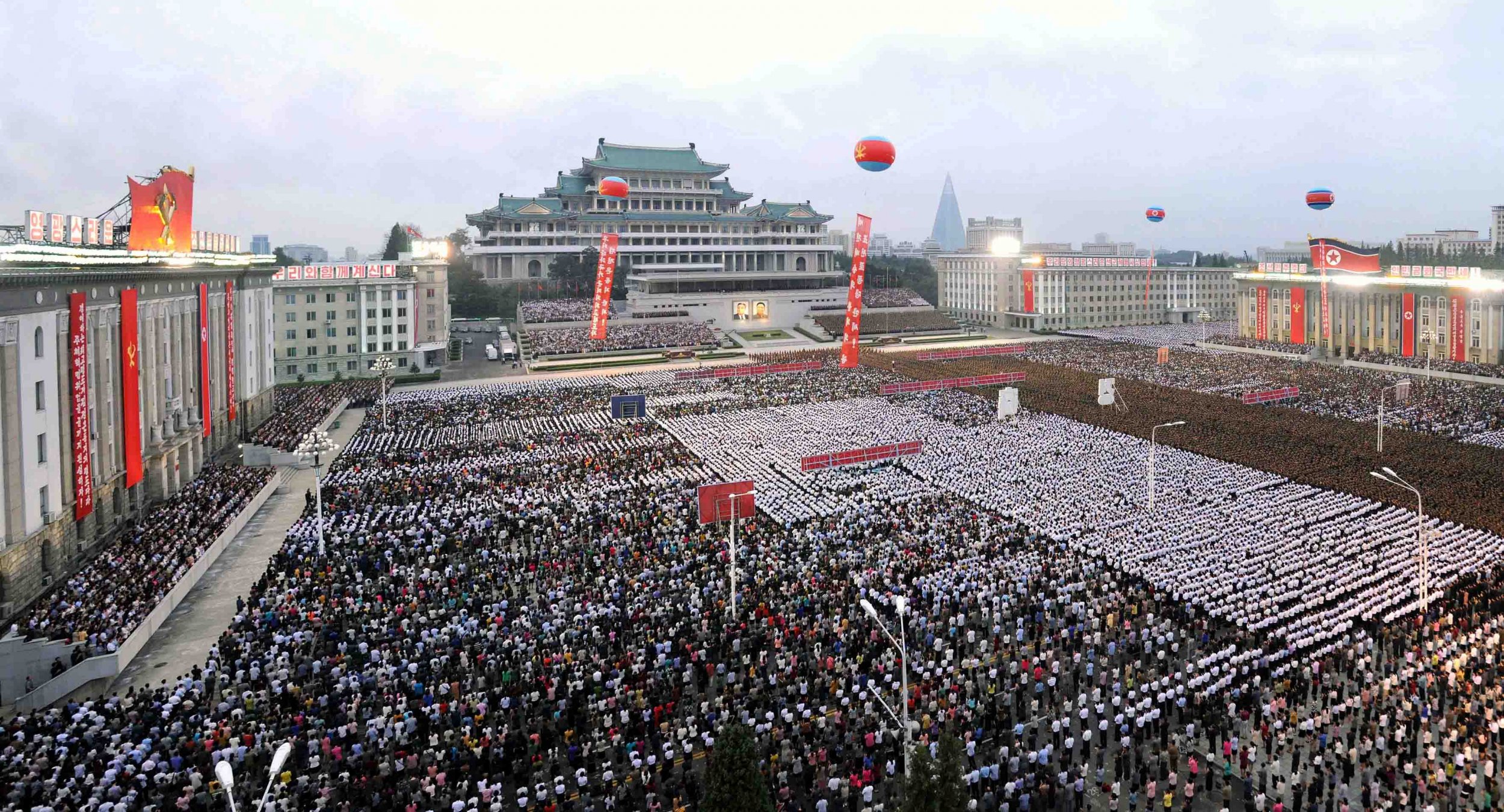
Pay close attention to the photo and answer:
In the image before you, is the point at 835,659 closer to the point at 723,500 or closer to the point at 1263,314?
the point at 723,500

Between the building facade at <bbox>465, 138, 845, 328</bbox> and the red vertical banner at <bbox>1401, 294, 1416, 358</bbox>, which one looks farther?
the building facade at <bbox>465, 138, 845, 328</bbox>

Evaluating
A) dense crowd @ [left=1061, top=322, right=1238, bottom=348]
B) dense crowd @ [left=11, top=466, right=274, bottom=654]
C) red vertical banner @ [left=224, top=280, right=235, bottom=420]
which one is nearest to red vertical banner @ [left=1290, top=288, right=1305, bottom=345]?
dense crowd @ [left=1061, top=322, right=1238, bottom=348]

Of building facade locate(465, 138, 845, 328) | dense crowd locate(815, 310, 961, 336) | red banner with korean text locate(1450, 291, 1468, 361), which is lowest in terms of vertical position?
red banner with korean text locate(1450, 291, 1468, 361)

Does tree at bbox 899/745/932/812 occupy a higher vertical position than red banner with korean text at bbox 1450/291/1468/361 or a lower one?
lower

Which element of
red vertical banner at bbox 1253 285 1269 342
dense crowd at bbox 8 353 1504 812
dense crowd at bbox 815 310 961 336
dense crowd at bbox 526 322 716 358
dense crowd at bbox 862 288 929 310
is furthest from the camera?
dense crowd at bbox 862 288 929 310

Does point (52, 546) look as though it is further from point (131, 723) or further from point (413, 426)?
point (413, 426)

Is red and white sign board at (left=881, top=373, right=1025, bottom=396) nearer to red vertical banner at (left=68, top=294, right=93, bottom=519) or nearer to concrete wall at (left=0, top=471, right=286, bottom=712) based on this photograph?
red vertical banner at (left=68, top=294, right=93, bottom=519)
